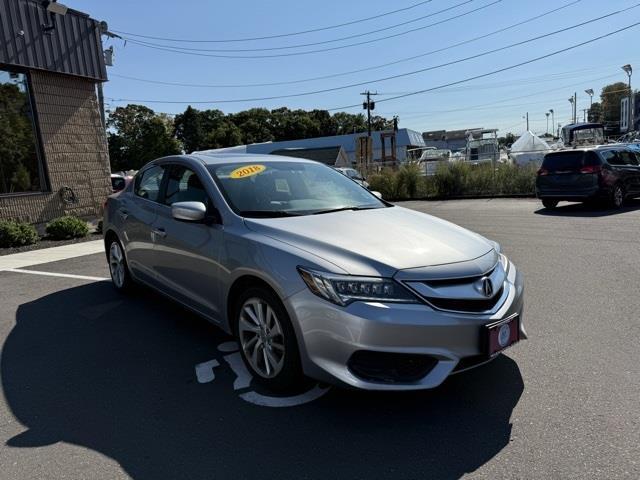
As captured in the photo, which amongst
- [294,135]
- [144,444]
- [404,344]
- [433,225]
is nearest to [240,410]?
[144,444]

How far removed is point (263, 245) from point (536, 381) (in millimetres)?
2057

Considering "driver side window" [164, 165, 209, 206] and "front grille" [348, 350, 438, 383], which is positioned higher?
"driver side window" [164, 165, 209, 206]

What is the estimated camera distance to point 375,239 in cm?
329

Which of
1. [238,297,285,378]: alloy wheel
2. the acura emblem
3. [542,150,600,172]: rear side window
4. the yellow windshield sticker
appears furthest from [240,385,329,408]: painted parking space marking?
[542,150,600,172]: rear side window

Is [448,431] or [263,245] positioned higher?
[263,245]

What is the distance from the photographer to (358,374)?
2844 mm

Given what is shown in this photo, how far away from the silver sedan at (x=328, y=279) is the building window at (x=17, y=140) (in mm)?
9905

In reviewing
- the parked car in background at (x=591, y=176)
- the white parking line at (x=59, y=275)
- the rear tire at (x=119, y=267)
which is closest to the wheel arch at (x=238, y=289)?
the rear tire at (x=119, y=267)

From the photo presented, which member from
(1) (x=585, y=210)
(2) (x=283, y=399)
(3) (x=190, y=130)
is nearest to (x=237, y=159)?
(2) (x=283, y=399)

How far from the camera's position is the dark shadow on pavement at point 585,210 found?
1222 centimetres

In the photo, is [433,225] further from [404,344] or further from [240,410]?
[240,410]

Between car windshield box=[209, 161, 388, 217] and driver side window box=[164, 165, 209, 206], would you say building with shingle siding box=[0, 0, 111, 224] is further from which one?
car windshield box=[209, 161, 388, 217]

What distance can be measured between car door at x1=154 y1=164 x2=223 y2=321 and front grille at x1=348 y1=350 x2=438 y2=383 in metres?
1.36

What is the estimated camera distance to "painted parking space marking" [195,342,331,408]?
3273 millimetres
